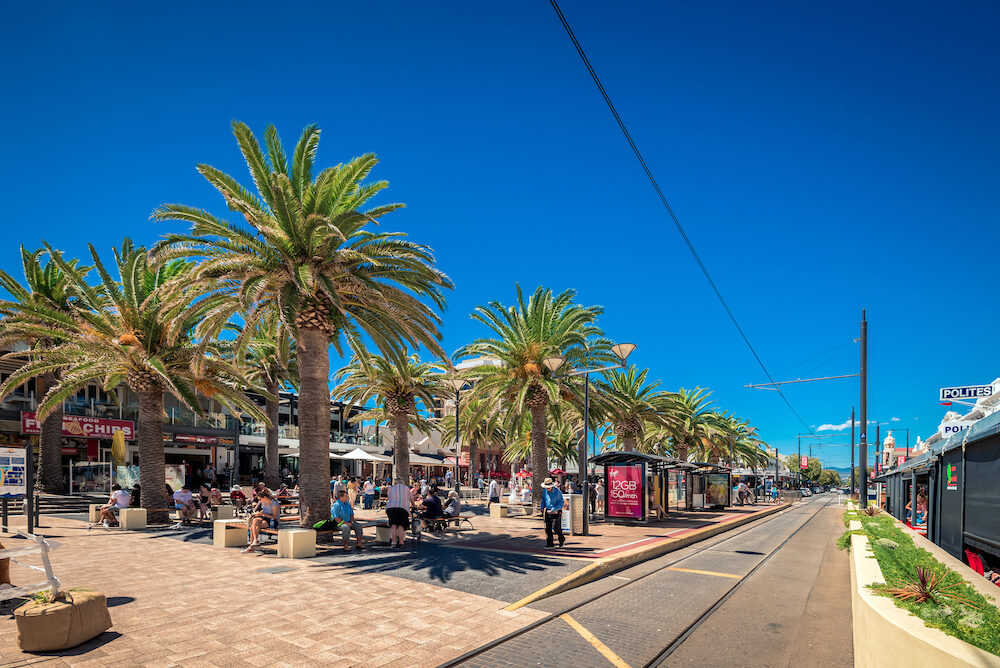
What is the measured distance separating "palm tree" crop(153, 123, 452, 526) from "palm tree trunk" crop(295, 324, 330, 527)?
0.02 meters

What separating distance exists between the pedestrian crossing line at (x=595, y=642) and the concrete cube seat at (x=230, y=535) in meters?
9.11

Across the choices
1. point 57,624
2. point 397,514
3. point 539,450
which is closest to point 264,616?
point 57,624

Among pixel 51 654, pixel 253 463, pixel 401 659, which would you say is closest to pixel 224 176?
pixel 51 654

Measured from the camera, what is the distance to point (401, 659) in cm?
650

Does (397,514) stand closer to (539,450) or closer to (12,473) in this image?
(12,473)

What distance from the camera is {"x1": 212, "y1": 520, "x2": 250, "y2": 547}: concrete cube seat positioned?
14227 millimetres

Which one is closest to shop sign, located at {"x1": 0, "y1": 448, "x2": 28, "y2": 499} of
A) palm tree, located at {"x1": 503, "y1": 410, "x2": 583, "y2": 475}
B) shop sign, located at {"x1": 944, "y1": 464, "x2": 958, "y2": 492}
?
shop sign, located at {"x1": 944, "y1": 464, "x2": 958, "y2": 492}

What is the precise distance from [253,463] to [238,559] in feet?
117

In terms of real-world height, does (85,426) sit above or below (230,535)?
above

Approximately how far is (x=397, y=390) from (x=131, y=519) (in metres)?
12.9

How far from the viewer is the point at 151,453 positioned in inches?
749

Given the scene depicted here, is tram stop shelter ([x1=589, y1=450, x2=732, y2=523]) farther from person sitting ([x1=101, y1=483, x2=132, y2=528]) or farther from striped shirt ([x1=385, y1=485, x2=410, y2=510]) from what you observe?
person sitting ([x1=101, y1=483, x2=132, y2=528])

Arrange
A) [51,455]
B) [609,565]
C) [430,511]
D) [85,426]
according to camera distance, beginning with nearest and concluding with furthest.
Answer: [609,565] → [430,511] → [51,455] → [85,426]

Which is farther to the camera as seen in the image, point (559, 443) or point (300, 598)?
point (559, 443)
